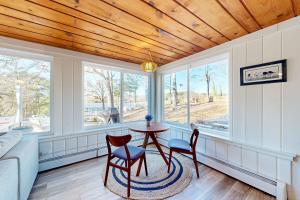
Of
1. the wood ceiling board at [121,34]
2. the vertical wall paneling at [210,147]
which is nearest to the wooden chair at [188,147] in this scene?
the vertical wall paneling at [210,147]

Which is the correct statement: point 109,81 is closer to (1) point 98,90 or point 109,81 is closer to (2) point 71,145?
(1) point 98,90

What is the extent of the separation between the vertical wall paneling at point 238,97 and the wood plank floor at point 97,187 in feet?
2.25

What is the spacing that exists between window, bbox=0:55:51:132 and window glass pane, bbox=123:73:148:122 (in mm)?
1619

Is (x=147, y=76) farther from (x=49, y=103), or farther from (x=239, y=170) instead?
(x=239, y=170)

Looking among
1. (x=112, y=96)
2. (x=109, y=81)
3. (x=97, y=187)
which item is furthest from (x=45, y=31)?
(x=97, y=187)

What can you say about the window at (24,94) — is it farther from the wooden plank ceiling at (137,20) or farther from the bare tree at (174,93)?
the bare tree at (174,93)

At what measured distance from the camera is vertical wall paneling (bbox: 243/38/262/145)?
1.95m

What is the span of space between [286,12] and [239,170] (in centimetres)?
214

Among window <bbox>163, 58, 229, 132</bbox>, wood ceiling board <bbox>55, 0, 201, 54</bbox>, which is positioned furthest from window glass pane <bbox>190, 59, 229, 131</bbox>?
wood ceiling board <bbox>55, 0, 201, 54</bbox>

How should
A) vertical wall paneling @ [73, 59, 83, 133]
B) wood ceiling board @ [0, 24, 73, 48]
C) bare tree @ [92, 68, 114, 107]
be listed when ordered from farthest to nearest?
1. bare tree @ [92, 68, 114, 107]
2. vertical wall paneling @ [73, 59, 83, 133]
3. wood ceiling board @ [0, 24, 73, 48]

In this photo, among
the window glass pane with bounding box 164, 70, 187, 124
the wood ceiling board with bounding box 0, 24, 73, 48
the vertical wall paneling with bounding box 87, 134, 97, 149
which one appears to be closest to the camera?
the wood ceiling board with bounding box 0, 24, 73, 48

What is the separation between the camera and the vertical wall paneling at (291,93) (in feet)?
5.37

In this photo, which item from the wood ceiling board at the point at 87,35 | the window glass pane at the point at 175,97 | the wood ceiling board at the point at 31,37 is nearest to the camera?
the wood ceiling board at the point at 87,35

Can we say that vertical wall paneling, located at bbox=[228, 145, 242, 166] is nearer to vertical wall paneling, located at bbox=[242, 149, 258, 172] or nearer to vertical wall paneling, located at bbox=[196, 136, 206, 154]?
vertical wall paneling, located at bbox=[242, 149, 258, 172]
